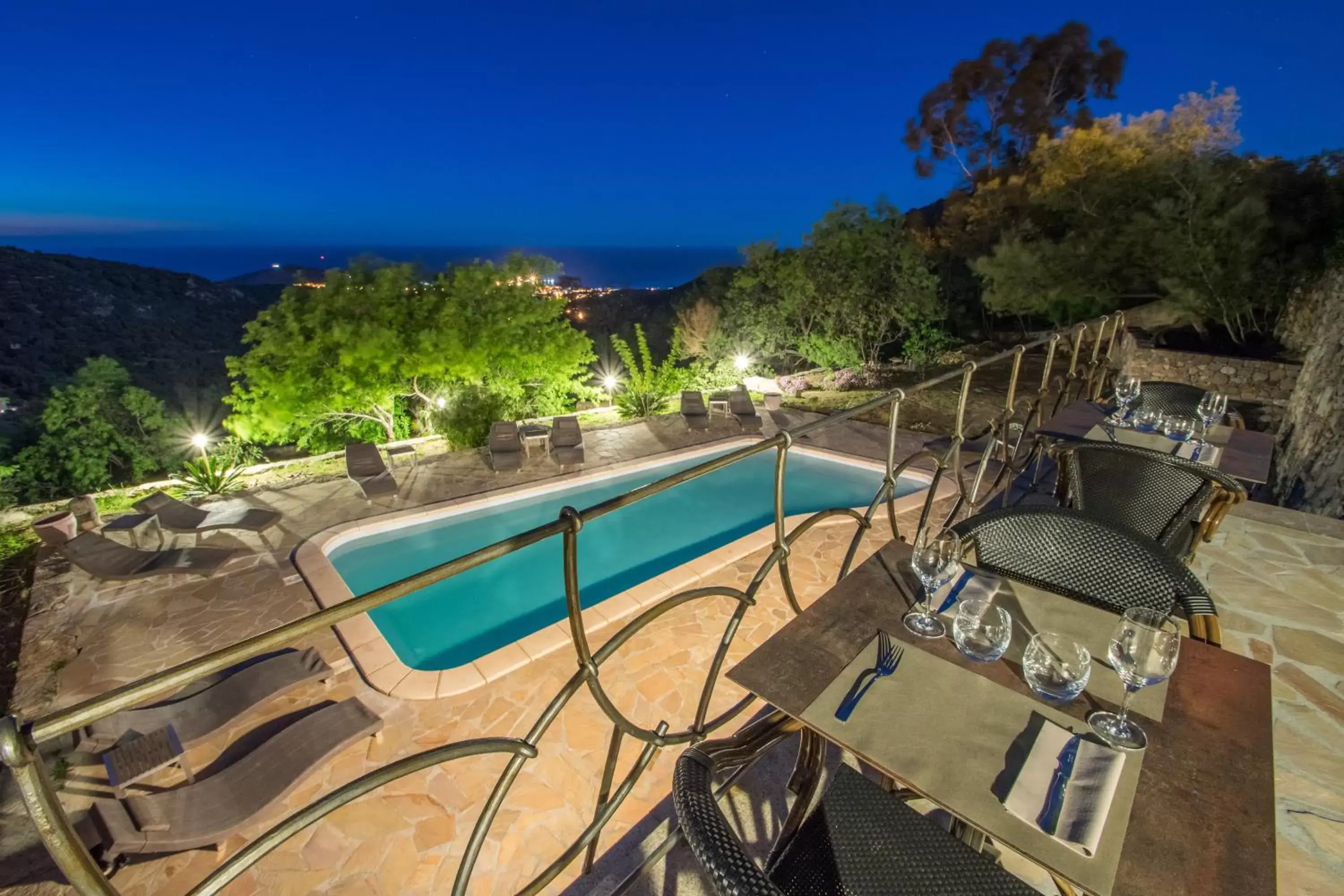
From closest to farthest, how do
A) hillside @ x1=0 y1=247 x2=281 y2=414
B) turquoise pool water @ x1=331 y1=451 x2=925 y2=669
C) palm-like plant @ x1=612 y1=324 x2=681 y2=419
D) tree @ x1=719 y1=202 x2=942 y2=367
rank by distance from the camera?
turquoise pool water @ x1=331 y1=451 x2=925 y2=669 → palm-like plant @ x1=612 y1=324 x2=681 y2=419 → tree @ x1=719 y1=202 x2=942 y2=367 → hillside @ x1=0 y1=247 x2=281 y2=414

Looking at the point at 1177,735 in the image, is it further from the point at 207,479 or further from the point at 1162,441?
the point at 207,479

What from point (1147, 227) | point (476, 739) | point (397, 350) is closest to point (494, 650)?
point (476, 739)

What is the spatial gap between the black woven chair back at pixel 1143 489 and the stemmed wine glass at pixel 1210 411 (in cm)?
106

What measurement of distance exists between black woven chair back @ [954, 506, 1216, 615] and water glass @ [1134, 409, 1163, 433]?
1976mm

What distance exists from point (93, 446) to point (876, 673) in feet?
75.1

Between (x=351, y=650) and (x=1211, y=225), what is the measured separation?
13.8m

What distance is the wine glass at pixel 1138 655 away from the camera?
1330 millimetres

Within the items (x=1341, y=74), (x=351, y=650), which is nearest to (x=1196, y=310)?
(x=351, y=650)

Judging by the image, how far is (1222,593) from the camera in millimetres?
3418

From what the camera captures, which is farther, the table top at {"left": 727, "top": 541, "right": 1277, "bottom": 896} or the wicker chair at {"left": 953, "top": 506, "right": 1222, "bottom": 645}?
the wicker chair at {"left": 953, "top": 506, "right": 1222, "bottom": 645}

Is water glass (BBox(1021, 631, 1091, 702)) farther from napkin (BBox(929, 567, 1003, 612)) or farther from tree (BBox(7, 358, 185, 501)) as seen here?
tree (BBox(7, 358, 185, 501))

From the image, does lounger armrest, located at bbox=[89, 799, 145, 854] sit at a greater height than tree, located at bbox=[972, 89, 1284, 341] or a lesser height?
lesser

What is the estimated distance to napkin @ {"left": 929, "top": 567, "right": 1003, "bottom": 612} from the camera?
1.73m

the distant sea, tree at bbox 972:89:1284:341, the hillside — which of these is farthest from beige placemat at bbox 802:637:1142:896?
the distant sea
